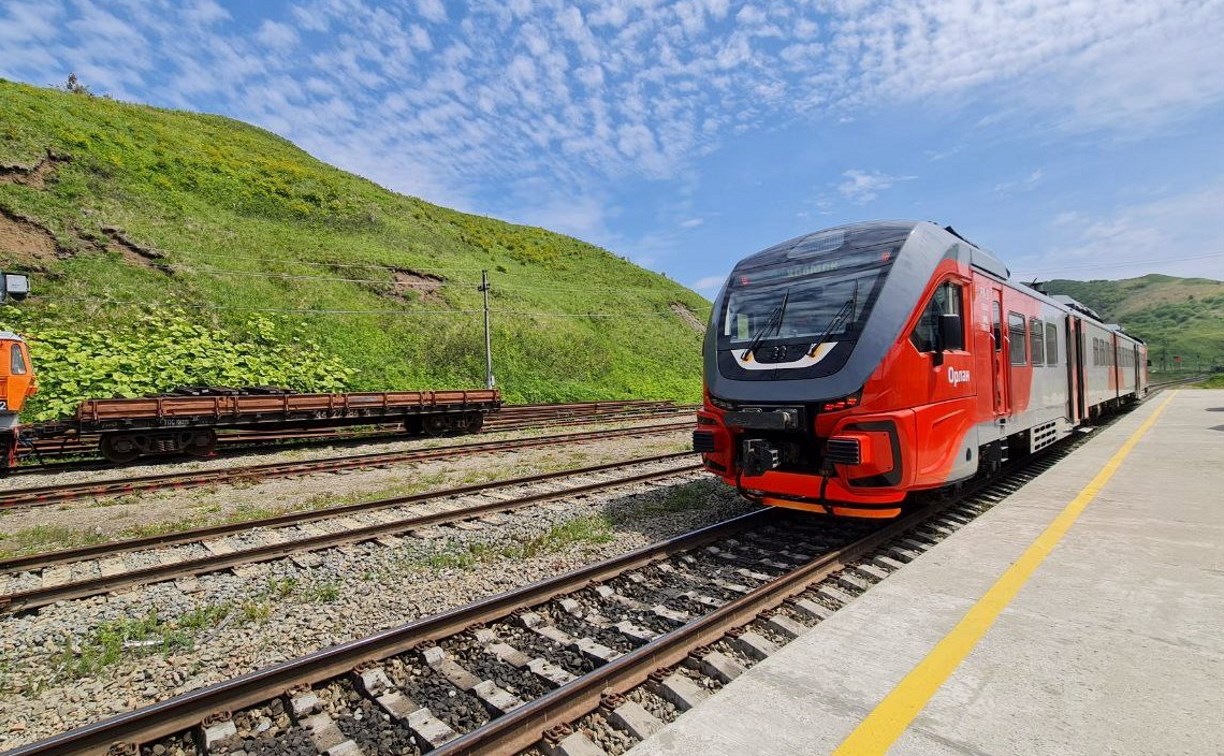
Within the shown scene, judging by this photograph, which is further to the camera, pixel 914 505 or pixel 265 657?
pixel 914 505

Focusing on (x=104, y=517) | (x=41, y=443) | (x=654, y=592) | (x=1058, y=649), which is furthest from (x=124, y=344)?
(x=1058, y=649)

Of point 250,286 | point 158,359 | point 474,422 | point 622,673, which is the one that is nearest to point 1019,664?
point 622,673

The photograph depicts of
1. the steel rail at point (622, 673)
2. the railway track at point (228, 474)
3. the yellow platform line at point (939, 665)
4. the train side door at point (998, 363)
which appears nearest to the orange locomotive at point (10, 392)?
the railway track at point (228, 474)

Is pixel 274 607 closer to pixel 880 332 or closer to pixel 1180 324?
pixel 880 332

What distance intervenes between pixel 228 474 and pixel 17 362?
5.52 metres

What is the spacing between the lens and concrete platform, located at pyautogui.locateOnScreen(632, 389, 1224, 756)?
9.48ft

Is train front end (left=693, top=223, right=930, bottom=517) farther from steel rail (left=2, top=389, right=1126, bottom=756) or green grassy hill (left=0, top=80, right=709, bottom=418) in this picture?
green grassy hill (left=0, top=80, right=709, bottom=418)

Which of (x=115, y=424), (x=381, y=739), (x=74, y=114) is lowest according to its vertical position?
(x=381, y=739)

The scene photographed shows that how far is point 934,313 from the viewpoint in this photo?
20.2ft

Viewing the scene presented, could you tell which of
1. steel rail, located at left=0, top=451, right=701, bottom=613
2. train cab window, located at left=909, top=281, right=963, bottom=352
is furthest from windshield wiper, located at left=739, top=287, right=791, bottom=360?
steel rail, located at left=0, top=451, right=701, bottom=613

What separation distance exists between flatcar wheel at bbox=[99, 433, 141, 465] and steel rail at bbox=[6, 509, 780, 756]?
12.9 m

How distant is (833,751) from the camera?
279 cm

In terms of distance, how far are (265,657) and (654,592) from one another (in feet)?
9.68

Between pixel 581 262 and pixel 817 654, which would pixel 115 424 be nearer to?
pixel 817 654
